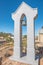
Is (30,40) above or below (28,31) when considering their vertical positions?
below

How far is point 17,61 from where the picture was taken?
8188 millimetres

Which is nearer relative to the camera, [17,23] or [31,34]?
[31,34]

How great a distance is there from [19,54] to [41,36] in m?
16.6

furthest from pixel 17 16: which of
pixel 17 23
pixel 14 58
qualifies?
pixel 14 58

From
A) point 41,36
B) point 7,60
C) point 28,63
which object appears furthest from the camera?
point 41,36

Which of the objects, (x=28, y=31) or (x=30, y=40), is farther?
(x=28, y=31)

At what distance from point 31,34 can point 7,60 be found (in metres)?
2.70

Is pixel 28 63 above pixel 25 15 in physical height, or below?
below

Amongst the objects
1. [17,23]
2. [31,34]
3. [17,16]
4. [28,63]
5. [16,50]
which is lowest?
[28,63]

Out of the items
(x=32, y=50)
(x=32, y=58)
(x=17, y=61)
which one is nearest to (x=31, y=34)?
(x=32, y=50)

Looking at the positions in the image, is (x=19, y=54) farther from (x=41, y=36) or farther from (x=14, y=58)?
(x=41, y=36)

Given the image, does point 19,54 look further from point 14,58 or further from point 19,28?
point 19,28

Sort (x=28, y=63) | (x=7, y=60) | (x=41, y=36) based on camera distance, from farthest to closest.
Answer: (x=41, y=36) → (x=7, y=60) → (x=28, y=63)

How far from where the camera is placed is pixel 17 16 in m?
8.84
